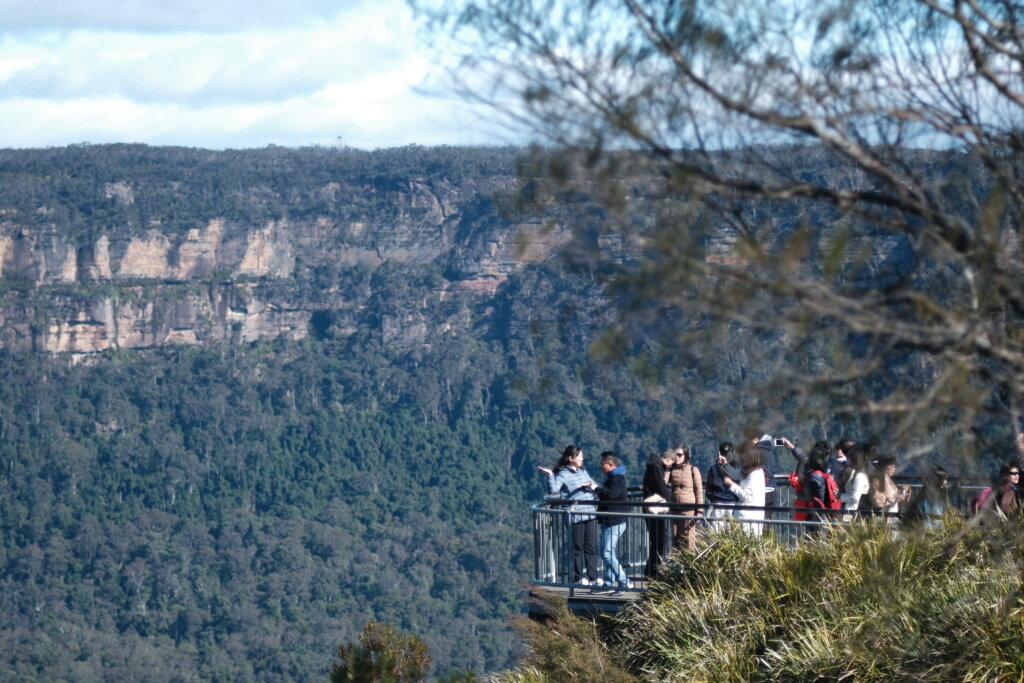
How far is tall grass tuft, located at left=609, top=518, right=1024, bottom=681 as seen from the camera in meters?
8.04

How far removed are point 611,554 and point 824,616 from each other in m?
2.36

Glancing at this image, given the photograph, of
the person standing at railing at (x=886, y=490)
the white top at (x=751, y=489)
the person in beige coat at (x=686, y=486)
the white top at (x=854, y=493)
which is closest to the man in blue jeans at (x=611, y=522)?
the person in beige coat at (x=686, y=486)

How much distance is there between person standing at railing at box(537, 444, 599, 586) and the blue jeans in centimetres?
12

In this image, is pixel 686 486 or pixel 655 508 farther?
pixel 655 508

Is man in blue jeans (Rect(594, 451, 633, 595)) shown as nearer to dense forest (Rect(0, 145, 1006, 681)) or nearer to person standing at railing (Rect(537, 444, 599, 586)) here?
person standing at railing (Rect(537, 444, 599, 586))

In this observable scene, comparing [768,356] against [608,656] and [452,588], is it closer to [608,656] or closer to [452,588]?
[608,656]

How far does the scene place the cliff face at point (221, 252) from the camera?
127m

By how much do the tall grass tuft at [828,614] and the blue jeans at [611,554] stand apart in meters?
0.50

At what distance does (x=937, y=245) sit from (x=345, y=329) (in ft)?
Answer: 433

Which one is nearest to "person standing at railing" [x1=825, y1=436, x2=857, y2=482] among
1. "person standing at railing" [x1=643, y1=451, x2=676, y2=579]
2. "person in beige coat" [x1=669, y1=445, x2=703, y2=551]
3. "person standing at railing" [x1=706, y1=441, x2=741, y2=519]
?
"person standing at railing" [x1=706, y1=441, x2=741, y2=519]

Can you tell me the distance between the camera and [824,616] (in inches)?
368

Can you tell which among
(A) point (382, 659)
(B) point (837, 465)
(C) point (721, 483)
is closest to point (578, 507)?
(C) point (721, 483)

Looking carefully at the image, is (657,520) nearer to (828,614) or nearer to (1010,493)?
(828,614)

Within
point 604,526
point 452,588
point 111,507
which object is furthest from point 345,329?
point 604,526
